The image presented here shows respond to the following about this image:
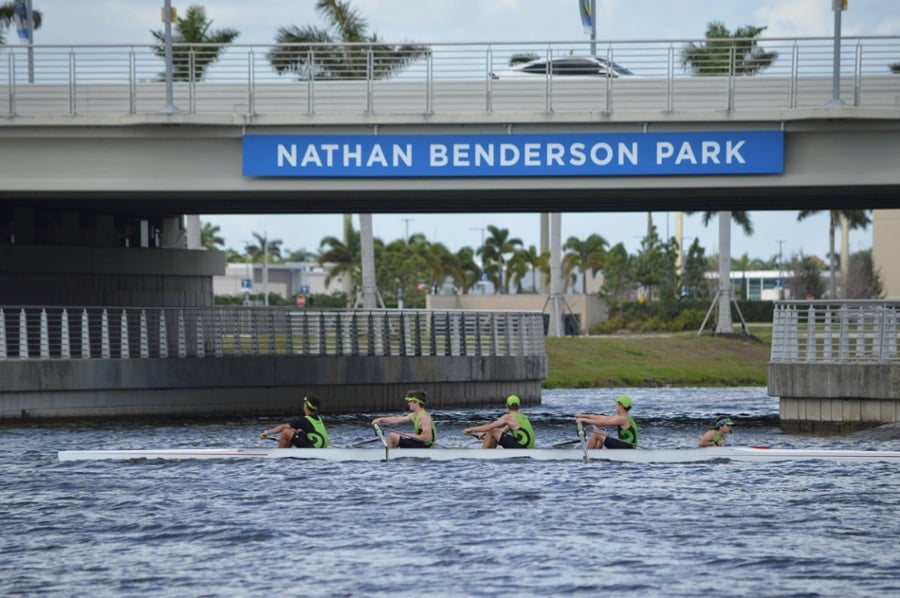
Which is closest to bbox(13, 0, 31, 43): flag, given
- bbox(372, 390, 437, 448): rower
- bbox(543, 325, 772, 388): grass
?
bbox(372, 390, 437, 448): rower

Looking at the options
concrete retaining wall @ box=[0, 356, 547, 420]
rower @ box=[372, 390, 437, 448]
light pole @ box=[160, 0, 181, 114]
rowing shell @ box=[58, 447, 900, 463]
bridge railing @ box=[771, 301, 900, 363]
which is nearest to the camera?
rowing shell @ box=[58, 447, 900, 463]

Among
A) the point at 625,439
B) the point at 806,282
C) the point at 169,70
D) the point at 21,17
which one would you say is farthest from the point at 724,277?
the point at 625,439

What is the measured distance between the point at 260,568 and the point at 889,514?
9039mm

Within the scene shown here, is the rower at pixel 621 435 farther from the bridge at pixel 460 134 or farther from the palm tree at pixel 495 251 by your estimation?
the palm tree at pixel 495 251

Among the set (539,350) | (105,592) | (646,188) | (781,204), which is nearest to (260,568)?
(105,592)

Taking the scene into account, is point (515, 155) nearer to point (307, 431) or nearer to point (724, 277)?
point (307, 431)

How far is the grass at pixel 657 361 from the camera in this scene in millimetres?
57906

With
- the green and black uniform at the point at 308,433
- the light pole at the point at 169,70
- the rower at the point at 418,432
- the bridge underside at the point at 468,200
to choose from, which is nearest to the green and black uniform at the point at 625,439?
the rower at the point at 418,432

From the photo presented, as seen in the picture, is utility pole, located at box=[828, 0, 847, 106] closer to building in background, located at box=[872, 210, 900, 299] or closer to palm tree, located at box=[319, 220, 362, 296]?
building in background, located at box=[872, 210, 900, 299]

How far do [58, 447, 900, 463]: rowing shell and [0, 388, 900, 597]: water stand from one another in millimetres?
184

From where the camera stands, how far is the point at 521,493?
78.0 ft

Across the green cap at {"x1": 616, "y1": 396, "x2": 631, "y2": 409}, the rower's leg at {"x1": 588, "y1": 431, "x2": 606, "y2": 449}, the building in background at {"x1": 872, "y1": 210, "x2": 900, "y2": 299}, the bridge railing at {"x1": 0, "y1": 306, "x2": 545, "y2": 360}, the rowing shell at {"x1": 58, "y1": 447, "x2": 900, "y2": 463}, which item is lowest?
the rowing shell at {"x1": 58, "y1": 447, "x2": 900, "y2": 463}

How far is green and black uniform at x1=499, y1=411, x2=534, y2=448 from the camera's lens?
2670 cm

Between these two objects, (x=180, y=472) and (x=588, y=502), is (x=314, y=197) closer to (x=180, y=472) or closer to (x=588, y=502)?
(x=180, y=472)
